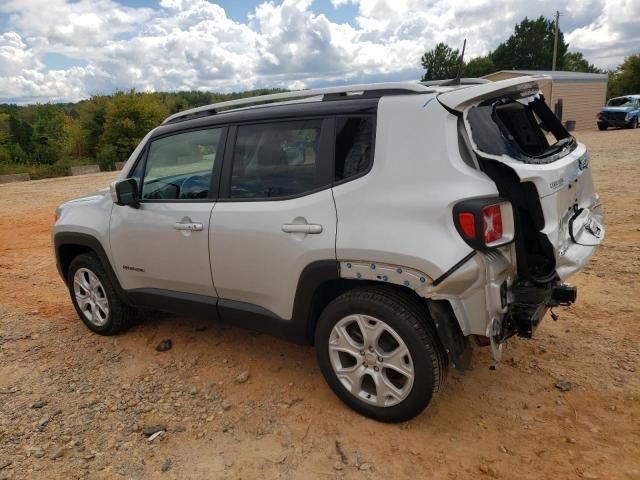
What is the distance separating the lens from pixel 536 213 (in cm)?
255

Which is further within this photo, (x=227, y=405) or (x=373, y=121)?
(x=227, y=405)

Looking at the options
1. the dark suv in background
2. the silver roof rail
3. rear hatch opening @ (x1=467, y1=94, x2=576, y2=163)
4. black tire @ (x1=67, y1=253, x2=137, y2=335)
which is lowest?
the dark suv in background

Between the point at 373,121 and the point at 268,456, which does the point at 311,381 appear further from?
the point at 373,121

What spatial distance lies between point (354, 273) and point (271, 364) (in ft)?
4.32

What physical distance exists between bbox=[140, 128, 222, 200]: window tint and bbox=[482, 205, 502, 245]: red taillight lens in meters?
1.90

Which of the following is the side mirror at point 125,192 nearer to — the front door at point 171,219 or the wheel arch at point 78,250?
the front door at point 171,219

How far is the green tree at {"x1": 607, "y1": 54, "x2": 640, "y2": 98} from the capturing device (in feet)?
160

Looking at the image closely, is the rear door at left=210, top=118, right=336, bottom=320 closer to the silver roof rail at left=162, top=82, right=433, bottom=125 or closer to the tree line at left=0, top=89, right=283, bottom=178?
the silver roof rail at left=162, top=82, right=433, bottom=125

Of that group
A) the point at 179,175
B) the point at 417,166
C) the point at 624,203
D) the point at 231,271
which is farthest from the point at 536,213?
the point at 624,203

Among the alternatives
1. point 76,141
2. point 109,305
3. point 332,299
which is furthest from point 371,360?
point 76,141

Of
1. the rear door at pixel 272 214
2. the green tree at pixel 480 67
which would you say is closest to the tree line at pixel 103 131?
the rear door at pixel 272 214

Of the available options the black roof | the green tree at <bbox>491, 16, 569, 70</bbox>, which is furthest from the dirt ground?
the green tree at <bbox>491, 16, 569, 70</bbox>

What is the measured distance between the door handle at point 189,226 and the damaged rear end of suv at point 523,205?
69.4 inches

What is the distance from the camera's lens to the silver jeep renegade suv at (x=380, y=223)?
246 centimetres
